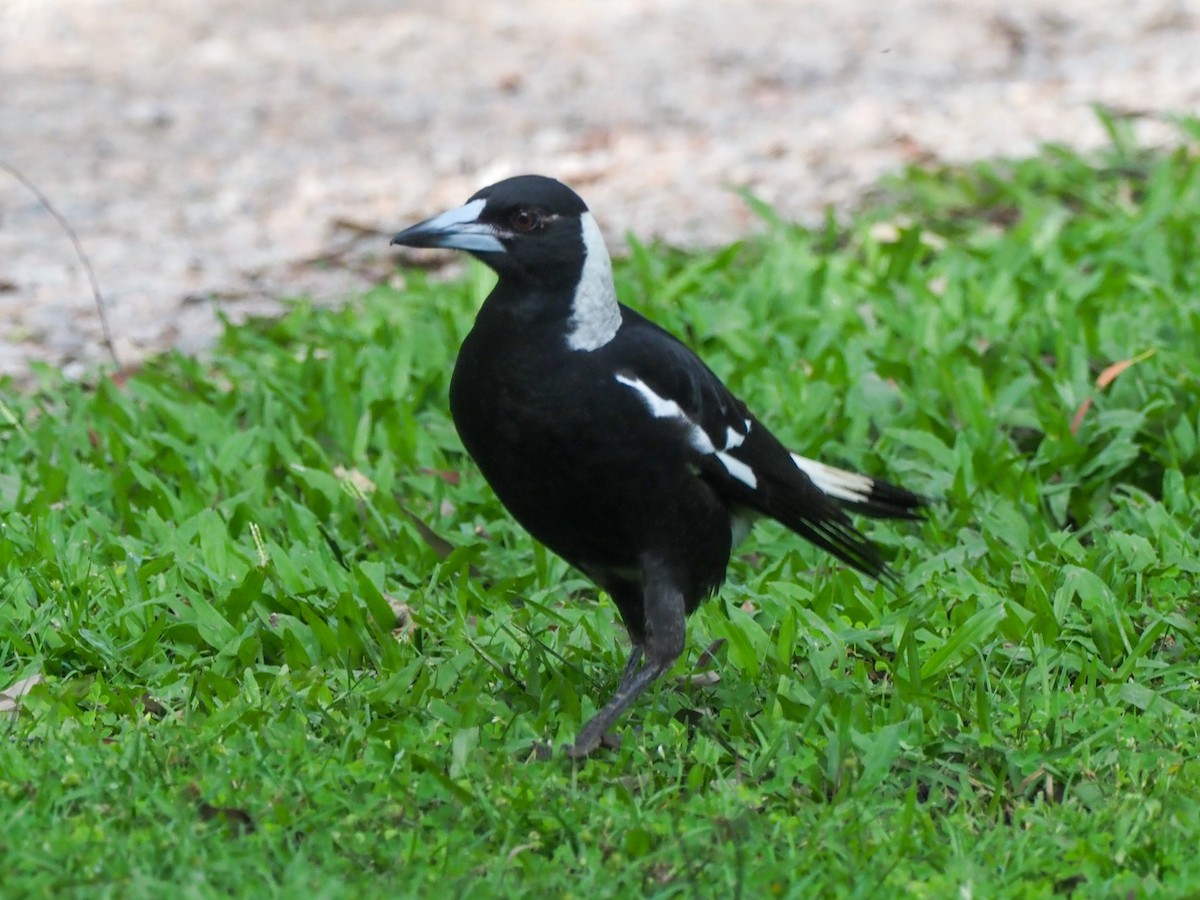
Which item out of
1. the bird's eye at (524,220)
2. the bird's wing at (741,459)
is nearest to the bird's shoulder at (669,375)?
the bird's wing at (741,459)

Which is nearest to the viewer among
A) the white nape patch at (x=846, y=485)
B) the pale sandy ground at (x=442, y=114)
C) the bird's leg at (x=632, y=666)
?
the bird's leg at (x=632, y=666)

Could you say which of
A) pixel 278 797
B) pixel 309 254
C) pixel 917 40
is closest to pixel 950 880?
pixel 278 797

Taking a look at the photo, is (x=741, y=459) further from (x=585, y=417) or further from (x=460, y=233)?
(x=460, y=233)

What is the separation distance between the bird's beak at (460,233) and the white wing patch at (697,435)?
0.39 m

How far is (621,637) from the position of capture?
419 cm

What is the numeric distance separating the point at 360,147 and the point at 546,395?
16.4 ft

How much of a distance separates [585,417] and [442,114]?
17.8ft

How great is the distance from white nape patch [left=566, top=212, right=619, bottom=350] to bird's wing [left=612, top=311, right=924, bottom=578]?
0.15 ft

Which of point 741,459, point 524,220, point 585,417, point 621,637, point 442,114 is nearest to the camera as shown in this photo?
point 585,417

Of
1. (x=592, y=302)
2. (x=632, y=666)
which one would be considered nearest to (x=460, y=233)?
(x=592, y=302)

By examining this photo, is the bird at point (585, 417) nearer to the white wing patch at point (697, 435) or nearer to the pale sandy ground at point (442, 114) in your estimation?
the white wing patch at point (697, 435)

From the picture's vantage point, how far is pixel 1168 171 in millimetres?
6930

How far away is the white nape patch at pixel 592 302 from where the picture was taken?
3.52 meters

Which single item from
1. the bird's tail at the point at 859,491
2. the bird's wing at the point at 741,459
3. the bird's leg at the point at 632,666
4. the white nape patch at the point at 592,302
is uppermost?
the white nape patch at the point at 592,302
